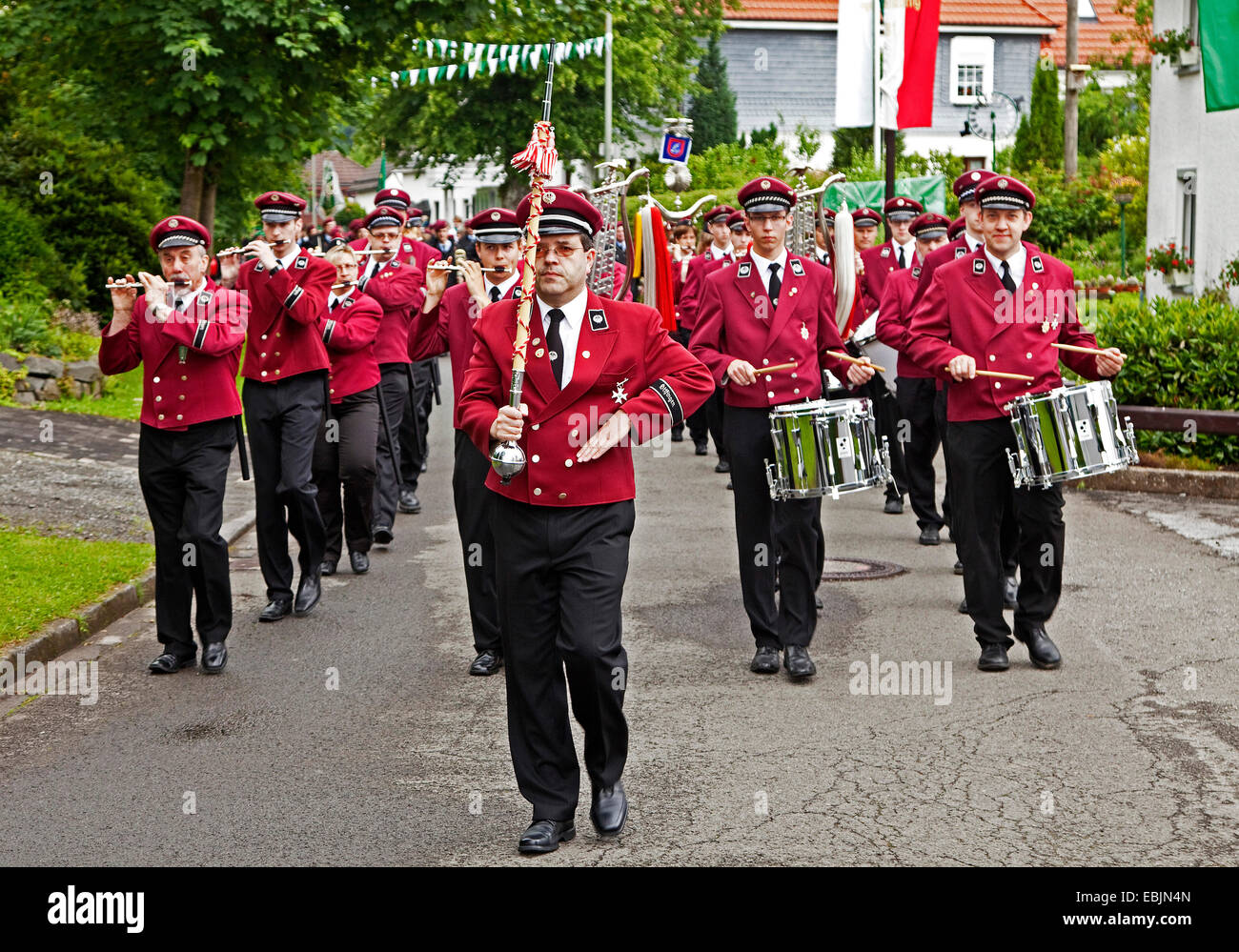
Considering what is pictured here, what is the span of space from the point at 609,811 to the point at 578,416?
138cm

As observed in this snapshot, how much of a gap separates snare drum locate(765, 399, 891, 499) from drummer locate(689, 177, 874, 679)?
0.17m

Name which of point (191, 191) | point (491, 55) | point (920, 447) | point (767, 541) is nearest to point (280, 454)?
point (767, 541)

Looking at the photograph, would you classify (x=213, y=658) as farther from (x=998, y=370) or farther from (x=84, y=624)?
(x=998, y=370)

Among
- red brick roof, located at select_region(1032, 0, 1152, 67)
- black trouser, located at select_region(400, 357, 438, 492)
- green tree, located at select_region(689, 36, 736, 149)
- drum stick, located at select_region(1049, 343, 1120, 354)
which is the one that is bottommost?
black trouser, located at select_region(400, 357, 438, 492)

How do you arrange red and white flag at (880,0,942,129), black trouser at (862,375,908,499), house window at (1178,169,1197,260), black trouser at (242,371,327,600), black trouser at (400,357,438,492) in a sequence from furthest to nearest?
house window at (1178,169,1197,260), red and white flag at (880,0,942,129), black trouser at (400,357,438,492), black trouser at (862,375,908,499), black trouser at (242,371,327,600)

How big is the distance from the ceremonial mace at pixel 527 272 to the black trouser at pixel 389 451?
19.2 feet

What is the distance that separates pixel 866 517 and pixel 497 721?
651 centimetres

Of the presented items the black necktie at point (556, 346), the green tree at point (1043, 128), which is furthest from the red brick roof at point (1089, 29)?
the black necktie at point (556, 346)

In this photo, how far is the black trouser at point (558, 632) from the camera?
586 centimetres

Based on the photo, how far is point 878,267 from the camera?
46.2ft

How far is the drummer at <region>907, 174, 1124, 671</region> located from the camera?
27.8 ft

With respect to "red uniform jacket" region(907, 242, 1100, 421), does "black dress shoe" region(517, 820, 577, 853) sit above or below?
below

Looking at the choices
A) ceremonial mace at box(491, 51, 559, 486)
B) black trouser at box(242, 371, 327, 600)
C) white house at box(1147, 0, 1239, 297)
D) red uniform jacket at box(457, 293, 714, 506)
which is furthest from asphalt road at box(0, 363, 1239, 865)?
white house at box(1147, 0, 1239, 297)

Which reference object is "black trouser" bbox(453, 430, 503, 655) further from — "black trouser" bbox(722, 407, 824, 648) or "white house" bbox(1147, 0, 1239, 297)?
"white house" bbox(1147, 0, 1239, 297)
